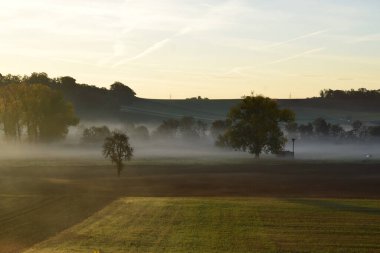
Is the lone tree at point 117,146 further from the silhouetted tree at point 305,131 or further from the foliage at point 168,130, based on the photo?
the silhouetted tree at point 305,131

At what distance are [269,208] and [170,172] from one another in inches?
1523

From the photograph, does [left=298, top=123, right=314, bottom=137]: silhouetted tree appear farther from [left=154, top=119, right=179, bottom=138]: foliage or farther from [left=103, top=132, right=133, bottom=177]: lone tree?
[left=103, top=132, right=133, bottom=177]: lone tree

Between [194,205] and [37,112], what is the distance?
87042 millimetres

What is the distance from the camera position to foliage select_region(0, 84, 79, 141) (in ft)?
427

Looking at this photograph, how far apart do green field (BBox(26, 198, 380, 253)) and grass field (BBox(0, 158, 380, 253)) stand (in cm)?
6

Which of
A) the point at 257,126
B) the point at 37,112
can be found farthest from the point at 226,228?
the point at 37,112

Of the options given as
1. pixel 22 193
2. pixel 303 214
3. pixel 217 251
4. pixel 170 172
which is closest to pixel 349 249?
pixel 217 251

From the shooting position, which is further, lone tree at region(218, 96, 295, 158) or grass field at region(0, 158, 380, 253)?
lone tree at region(218, 96, 295, 158)

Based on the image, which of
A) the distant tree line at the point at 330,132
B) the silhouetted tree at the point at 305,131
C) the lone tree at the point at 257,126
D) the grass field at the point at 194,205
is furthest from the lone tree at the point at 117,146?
the silhouetted tree at the point at 305,131

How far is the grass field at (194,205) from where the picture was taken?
3509cm

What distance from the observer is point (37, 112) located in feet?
427

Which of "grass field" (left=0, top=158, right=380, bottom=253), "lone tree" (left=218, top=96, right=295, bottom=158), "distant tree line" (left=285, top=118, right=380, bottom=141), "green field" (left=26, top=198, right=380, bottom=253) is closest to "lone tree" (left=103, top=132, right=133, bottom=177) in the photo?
"grass field" (left=0, top=158, right=380, bottom=253)

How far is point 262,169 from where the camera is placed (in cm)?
8975

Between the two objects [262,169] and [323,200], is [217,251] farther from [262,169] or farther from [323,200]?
[262,169]
